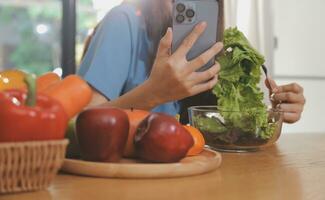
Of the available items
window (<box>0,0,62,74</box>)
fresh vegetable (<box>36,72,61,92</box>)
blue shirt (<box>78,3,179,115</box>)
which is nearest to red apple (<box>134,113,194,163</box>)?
fresh vegetable (<box>36,72,61,92</box>)

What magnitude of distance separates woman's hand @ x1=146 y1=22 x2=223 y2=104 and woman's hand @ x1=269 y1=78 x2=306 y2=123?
12.7 inches

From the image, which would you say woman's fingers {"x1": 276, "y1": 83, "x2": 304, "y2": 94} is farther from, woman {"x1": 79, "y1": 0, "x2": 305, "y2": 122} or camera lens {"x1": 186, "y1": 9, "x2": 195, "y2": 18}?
camera lens {"x1": 186, "y1": 9, "x2": 195, "y2": 18}

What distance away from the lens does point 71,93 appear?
0.50 metres

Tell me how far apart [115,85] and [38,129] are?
724 mm

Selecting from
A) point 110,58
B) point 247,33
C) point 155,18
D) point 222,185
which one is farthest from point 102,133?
point 247,33

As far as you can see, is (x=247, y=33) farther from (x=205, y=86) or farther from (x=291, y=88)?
(x=205, y=86)

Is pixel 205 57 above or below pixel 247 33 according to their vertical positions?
below

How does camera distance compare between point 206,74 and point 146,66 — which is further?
point 146,66

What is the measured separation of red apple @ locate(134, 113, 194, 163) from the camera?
0.55 meters

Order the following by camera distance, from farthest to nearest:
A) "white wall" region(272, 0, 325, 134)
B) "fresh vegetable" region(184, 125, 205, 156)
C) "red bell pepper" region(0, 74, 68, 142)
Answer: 1. "white wall" region(272, 0, 325, 134)
2. "fresh vegetable" region(184, 125, 205, 156)
3. "red bell pepper" region(0, 74, 68, 142)

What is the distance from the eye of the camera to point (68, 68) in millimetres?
2564

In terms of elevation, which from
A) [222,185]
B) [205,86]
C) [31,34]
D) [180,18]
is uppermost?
[31,34]

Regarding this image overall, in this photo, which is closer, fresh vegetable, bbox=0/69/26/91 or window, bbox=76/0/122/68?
fresh vegetable, bbox=0/69/26/91

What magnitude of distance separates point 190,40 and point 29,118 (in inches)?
18.7
